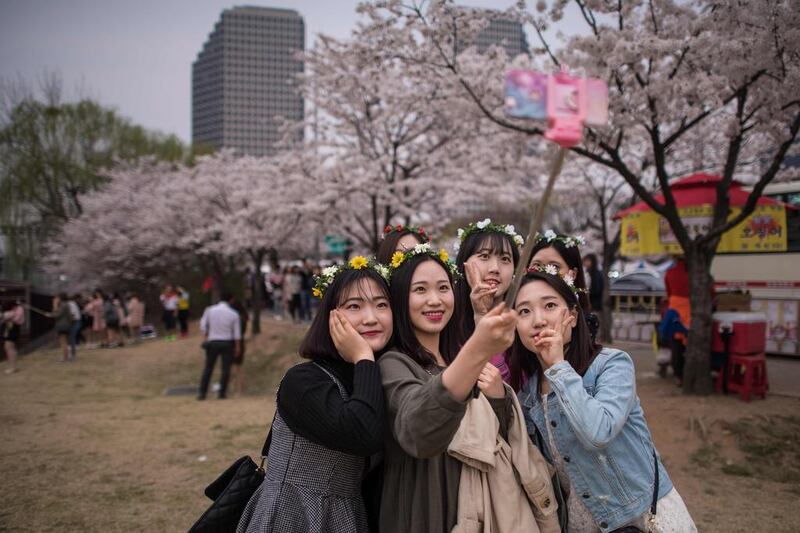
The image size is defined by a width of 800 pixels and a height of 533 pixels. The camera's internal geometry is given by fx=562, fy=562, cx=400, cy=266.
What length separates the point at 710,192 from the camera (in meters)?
8.02

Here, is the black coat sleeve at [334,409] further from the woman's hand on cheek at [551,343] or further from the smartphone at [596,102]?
the smartphone at [596,102]

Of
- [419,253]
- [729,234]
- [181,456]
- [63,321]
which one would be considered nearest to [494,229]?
[419,253]

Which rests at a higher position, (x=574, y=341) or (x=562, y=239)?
(x=562, y=239)

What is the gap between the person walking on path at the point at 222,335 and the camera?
31.2 feet

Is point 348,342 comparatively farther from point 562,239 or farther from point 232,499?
point 562,239

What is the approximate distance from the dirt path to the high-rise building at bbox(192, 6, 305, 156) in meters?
93.7

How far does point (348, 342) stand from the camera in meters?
1.85

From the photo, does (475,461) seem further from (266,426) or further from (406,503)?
(266,426)

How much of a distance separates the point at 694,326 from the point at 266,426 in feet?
18.5

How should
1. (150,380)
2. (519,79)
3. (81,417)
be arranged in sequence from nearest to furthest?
(519,79), (81,417), (150,380)

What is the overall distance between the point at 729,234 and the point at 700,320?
378cm

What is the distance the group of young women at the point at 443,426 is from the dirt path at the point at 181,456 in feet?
10.4

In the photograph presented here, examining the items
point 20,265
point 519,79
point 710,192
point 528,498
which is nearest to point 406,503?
point 528,498

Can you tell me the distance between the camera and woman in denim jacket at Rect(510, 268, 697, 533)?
68.6 inches
